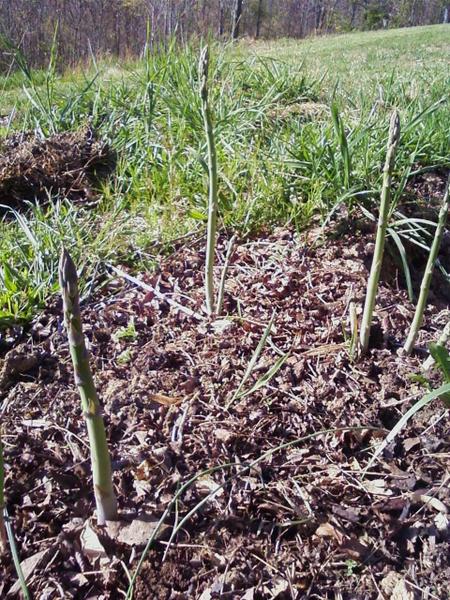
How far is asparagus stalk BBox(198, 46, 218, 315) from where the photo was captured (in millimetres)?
1763

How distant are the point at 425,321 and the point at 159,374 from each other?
1.08m

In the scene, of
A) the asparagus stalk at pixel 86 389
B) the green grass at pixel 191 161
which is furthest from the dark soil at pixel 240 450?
the green grass at pixel 191 161

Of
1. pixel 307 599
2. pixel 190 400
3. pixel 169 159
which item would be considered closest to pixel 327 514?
pixel 307 599

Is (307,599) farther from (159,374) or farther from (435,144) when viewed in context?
(435,144)

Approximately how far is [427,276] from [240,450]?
0.82m

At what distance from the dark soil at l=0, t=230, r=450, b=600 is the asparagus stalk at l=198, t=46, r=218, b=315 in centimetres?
15

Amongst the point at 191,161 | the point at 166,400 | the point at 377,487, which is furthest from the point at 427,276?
Result: the point at 191,161

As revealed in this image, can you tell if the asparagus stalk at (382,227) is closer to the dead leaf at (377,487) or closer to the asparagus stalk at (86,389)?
the dead leaf at (377,487)

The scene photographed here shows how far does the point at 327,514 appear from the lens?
4.69ft

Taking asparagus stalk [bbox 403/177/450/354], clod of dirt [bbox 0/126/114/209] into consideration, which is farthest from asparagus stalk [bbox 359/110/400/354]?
clod of dirt [bbox 0/126/114/209]

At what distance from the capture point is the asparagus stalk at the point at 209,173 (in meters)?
1.76

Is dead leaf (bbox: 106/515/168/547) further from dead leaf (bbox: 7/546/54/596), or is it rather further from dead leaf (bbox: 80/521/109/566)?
dead leaf (bbox: 7/546/54/596)

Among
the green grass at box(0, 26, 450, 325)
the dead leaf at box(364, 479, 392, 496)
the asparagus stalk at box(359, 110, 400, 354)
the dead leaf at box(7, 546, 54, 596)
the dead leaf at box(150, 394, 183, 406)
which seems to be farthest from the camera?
the green grass at box(0, 26, 450, 325)

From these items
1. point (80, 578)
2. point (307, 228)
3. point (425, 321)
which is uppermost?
point (307, 228)
